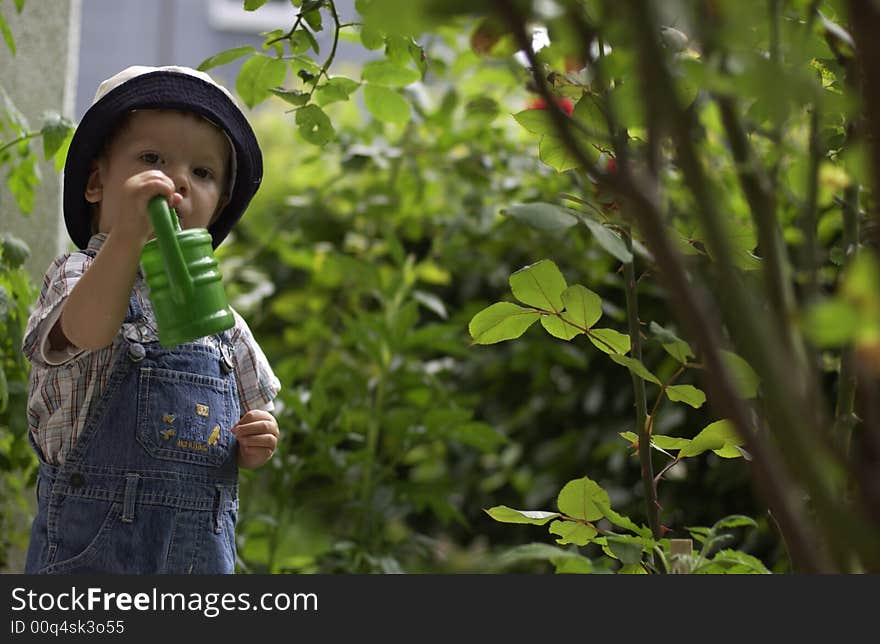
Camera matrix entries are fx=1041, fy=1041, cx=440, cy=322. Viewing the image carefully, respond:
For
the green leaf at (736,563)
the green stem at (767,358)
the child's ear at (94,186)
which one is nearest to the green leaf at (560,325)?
the green leaf at (736,563)

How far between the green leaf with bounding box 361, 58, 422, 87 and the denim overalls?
14.2 inches

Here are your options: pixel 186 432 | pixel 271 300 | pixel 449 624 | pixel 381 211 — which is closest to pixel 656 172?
pixel 449 624

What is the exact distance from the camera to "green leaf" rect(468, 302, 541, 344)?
0.86 metres

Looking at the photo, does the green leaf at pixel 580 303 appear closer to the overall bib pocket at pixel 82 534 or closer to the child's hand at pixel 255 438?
the child's hand at pixel 255 438

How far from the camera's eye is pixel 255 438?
3.71ft

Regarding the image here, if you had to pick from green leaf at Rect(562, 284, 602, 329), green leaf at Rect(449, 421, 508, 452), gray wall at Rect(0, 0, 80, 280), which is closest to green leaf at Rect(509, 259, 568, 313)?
green leaf at Rect(562, 284, 602, 329)

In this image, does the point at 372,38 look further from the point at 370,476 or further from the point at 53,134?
the point at 370,476

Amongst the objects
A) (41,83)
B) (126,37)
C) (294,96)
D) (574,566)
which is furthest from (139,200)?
(126,37)

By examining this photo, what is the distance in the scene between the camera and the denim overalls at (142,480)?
1067 millimetres

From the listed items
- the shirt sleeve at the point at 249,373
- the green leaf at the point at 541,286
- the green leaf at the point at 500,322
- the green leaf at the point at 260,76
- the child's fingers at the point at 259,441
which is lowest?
the green leaf at the point at 500,322

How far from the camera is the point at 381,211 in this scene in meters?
2.38

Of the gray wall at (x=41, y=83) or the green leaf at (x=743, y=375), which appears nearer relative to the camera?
the green leaf at (x=743, y=375)

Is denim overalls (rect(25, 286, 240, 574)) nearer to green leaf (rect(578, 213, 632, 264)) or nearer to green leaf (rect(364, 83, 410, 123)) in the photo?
green leaf (rect(364, 83, 410, 123))

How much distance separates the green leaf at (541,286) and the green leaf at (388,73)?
0.37 m
